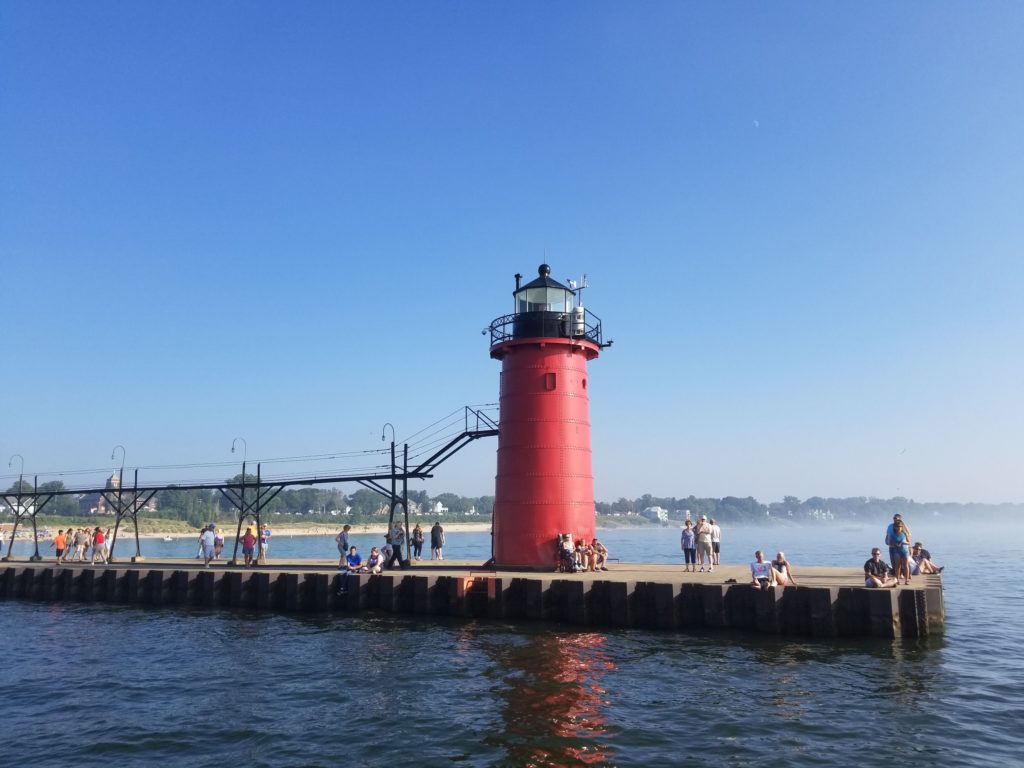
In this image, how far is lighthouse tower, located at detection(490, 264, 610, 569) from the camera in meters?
24.8

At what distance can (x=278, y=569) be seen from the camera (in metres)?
26.8

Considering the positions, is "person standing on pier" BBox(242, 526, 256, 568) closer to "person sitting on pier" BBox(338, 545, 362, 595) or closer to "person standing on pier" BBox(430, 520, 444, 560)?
"person sitting on pier" BBox(338, 545, 362, 595)

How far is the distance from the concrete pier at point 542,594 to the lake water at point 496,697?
751mm

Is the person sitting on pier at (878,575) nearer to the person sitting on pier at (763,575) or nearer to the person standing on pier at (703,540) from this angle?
the person sitting on pier at (763,575)

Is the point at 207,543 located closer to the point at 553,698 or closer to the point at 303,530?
the point at 553,698

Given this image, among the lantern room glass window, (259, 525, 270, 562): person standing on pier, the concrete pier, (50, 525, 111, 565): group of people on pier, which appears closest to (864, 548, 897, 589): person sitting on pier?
the concrete pier

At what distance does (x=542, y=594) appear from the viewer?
2133cm

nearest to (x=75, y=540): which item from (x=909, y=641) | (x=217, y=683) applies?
(x=217, y=683)

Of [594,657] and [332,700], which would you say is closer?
[332,700]

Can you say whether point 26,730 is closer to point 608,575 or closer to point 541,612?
point 541,612

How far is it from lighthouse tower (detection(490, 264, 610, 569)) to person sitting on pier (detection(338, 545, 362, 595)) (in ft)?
15.4

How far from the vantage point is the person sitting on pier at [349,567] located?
2378 centimetres

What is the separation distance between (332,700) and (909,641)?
45.2ft

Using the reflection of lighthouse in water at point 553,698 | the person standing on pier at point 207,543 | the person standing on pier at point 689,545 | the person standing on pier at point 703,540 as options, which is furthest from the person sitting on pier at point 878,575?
the person standing on pier at point 207,543
